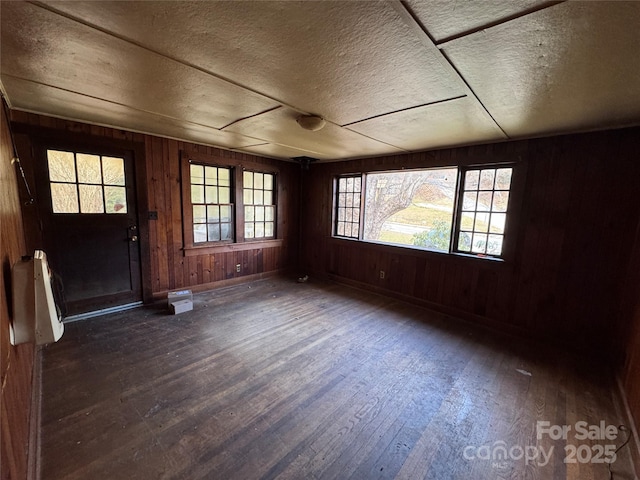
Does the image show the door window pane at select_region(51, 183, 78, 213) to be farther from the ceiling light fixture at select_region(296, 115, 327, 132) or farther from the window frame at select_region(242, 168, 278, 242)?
the ceiling light fixture at select_region(296, 115, 327, 132)

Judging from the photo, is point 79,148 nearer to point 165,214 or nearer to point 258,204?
point 165,214

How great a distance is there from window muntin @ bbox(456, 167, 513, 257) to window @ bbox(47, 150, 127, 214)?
4.42 m

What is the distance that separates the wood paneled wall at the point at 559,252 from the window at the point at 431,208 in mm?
191

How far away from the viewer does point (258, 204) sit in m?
4.84

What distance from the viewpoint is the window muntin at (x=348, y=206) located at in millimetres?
4656

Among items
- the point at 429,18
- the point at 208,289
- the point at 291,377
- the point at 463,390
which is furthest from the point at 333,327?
the point at 429,18

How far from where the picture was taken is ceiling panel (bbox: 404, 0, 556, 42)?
3.29 feet

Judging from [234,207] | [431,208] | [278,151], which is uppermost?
[278,151]

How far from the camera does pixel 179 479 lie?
1.37m

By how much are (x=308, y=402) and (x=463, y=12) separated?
95.3 inches

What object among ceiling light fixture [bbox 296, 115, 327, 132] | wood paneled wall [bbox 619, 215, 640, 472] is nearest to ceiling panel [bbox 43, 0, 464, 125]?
ceiling light fixture [bbox 296, 115, 327, 132]

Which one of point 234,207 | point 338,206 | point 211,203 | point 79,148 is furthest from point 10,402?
point 338,206

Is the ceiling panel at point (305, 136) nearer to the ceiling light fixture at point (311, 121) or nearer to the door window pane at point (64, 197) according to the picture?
the ceiling light fixture at point (311, 121)

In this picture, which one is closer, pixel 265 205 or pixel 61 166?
pixel 61 166
